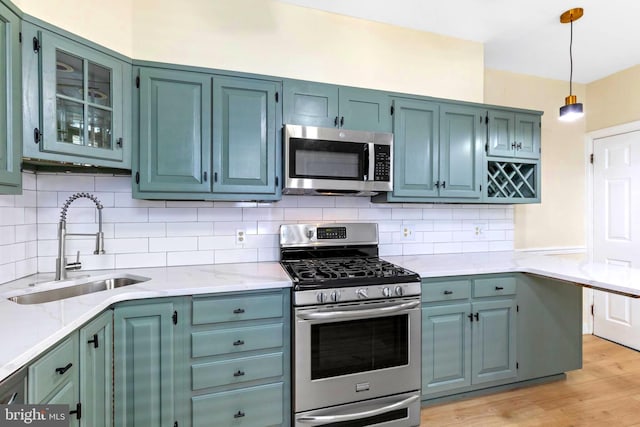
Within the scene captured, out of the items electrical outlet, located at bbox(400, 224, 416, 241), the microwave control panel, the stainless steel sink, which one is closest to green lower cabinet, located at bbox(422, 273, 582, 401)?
electrical outlet, located at bbox(400, 224, 416, 241)

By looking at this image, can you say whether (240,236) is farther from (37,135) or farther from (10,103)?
(10,103)

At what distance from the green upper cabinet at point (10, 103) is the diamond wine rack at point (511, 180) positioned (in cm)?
313

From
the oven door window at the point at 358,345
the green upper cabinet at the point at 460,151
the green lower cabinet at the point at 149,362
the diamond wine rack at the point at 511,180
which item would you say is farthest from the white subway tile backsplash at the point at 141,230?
the diamond wine rack at the point at 511,180

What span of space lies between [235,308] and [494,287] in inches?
Answer: 71.1

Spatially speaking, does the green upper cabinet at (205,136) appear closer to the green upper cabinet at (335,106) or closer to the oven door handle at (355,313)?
the green upper cabinet at (335,106)

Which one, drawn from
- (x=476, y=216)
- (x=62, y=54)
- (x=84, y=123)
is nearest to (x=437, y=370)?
(x=476, y=216)

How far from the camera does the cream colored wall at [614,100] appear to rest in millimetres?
3256

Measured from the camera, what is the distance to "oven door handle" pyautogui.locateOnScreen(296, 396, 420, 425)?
6.20 ft

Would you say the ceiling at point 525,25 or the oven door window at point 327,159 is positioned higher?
the ceiling at point 525,25

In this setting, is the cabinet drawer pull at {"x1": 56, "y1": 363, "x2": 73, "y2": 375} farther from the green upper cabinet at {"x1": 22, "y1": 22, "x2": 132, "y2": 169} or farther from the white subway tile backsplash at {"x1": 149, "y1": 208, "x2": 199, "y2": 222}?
the white subway tile backsplash at {"x1": 149, "y1": 208, "x2": 199, "y2": 222}

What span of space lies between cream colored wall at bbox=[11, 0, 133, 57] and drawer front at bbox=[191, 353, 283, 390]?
6.39 feet

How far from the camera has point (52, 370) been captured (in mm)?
1141

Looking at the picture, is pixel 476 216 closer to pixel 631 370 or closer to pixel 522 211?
pixel 522 211

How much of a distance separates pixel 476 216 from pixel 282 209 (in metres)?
1.87
